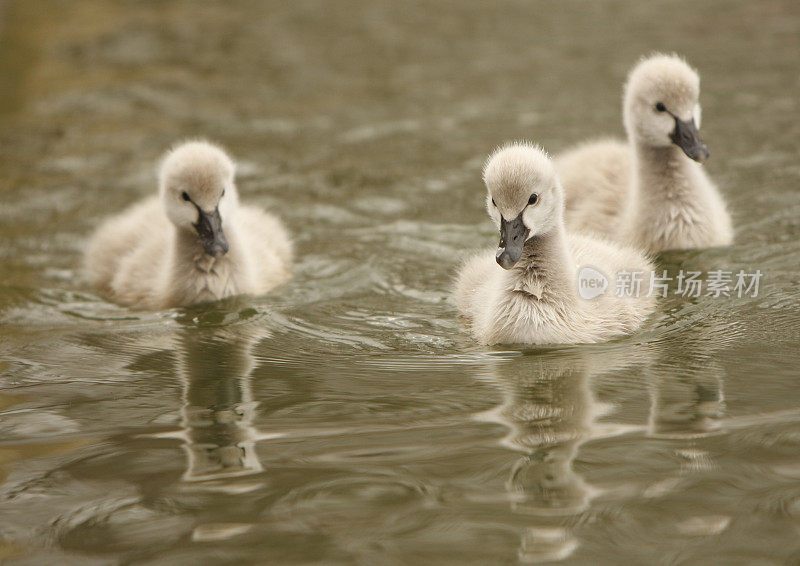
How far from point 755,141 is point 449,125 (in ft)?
8.61

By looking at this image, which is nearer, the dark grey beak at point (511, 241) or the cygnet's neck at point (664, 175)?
the dark grey beak at point (511, 241)

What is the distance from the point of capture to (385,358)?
17.0 feet

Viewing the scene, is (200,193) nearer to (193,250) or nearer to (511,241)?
(193,250)

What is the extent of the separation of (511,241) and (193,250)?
2213mm

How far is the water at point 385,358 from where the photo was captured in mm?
3480

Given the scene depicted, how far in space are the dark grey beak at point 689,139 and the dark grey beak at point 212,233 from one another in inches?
105

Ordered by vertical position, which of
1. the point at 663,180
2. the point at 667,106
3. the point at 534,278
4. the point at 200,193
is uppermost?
the point at 667,106

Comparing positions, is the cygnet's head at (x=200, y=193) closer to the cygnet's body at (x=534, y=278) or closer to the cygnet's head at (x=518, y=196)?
the cygnet's body at (x=534, y=278)

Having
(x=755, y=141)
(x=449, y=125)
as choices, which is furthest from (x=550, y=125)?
(x=755, y=141)

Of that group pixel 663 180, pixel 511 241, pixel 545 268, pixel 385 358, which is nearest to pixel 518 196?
pixel 511 241

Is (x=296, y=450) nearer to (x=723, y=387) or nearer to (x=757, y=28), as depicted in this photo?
(x=723, y=387)

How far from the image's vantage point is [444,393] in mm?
4617

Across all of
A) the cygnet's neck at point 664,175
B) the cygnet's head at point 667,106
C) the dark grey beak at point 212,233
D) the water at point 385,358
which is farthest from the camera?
the cygnet's neck at point 664,175

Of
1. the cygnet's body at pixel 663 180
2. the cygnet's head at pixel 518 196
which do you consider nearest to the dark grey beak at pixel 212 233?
the cygnet's head at pixel 518 196
